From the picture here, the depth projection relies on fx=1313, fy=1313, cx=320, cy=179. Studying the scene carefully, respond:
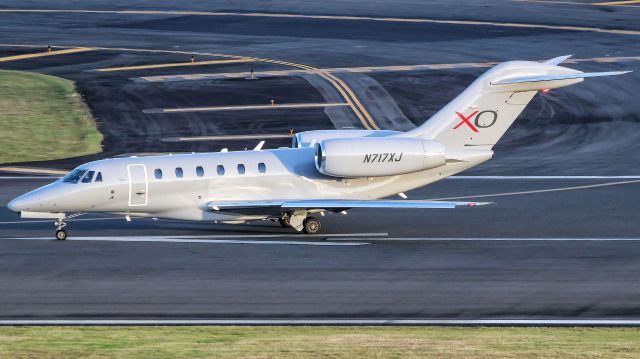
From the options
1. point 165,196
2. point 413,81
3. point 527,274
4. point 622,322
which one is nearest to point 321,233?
point 165,196

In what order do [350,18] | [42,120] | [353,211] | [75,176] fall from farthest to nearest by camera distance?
[350,18] → [42,120] → [353,211] → [75,176]

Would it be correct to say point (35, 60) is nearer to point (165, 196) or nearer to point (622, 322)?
point (165, 196)

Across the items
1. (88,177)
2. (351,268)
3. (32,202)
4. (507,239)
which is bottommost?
(507,239)

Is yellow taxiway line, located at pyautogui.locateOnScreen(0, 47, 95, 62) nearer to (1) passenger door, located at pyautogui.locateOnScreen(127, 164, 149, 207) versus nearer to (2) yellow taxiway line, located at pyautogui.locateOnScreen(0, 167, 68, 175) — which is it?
(2) yellow taxiway line, located at pyautogui.locateOnScreen(0, 167, 68, 175)

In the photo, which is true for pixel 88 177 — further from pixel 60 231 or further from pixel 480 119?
pixel 480 119

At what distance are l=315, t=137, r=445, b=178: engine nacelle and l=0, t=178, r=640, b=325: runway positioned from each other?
186cm

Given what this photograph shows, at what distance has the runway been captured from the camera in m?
28.6

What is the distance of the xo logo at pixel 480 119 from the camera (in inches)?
1518

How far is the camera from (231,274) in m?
32.3

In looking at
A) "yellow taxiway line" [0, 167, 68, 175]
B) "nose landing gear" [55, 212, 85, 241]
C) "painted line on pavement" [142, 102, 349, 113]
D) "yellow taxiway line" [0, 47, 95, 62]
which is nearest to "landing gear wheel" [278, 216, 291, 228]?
"nose landing gear" [55, 212, 85, 241]

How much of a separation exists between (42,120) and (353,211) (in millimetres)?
21153

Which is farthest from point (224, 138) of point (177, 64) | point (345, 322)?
point (345, 322)

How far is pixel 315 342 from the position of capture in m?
23.8

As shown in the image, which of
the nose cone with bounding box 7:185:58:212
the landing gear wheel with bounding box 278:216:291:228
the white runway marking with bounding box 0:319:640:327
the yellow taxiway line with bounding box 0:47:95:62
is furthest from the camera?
the yellow taxiway line with bounding box 0:47:95:62
